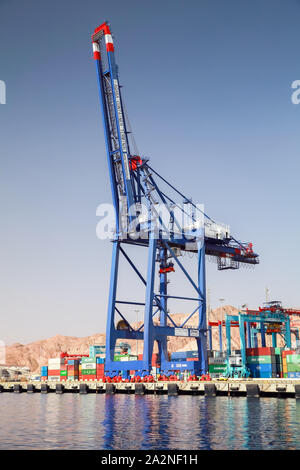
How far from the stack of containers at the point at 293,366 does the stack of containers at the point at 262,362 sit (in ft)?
6.50

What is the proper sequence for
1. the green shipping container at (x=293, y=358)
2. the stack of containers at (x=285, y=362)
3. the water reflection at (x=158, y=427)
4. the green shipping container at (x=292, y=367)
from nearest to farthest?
the water reflection at (x=158, y=427)
the green shipping container at (x=292, y=367)
the green shipping container at (x=293, y=358)
the stack of containers at (x=285, y=362)

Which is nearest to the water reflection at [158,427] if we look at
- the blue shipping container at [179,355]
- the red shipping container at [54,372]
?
the blue shipping container at [179,355]

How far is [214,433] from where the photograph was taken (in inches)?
997

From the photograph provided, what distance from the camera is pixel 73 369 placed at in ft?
284

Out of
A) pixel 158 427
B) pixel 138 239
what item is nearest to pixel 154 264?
pixel 138 239

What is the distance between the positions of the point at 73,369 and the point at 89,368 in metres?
5.85

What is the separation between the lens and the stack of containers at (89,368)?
8106 centimetres

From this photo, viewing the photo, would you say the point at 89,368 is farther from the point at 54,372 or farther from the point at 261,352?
the point at 261,352

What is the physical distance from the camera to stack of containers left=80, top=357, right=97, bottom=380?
81.1 metres

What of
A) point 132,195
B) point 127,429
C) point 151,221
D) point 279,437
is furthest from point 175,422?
point 132,195

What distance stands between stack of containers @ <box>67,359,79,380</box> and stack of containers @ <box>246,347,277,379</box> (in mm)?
32554

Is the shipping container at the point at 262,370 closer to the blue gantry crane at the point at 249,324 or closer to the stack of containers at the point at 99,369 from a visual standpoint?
the blue gantry crane at the point at 249,324
